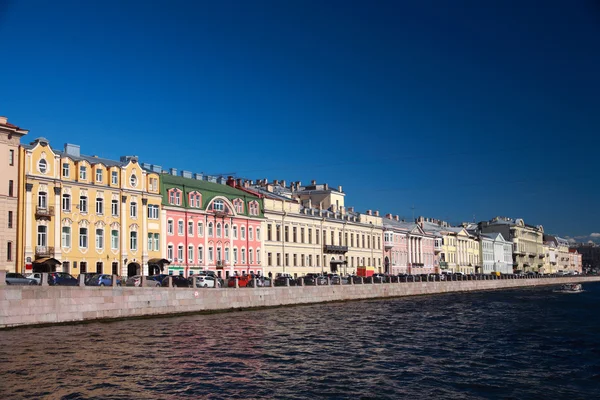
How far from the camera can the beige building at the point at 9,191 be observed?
41812 millimetres

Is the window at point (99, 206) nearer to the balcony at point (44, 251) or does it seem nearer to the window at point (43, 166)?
the window at point (43, 166)

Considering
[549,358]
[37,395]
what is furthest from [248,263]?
[37,395]

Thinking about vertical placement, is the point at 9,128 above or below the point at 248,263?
above

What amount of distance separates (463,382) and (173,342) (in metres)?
12.1

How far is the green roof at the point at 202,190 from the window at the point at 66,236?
369 inches

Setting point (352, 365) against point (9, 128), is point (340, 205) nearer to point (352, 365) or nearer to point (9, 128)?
point (9, 128)

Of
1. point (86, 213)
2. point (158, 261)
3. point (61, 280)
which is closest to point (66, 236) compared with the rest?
point (86, 213)

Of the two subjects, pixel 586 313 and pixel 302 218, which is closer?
pixel 586 313

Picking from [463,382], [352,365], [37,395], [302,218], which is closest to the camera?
[37,395]

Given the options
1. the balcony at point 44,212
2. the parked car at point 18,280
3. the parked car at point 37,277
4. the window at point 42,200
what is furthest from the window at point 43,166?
the parked car at point 18,280

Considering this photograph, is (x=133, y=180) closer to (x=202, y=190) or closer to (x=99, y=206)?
(x=99, y=206)

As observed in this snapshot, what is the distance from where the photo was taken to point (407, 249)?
318 feet

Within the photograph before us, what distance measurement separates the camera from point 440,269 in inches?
4269

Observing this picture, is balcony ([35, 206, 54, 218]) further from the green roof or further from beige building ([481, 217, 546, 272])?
beige building ([481, 217, 546, 272])
